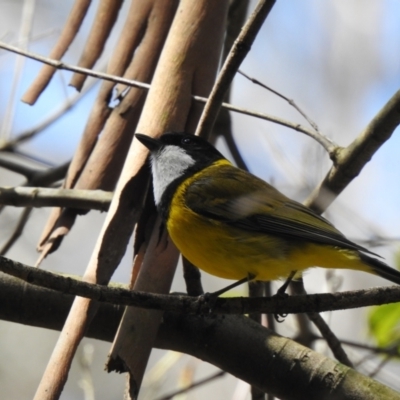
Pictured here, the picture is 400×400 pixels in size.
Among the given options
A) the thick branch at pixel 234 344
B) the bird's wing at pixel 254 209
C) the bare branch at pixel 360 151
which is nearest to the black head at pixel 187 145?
the bird's wing at pixel 254 209

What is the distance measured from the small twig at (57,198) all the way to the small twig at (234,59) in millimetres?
782

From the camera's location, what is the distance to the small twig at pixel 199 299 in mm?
1945

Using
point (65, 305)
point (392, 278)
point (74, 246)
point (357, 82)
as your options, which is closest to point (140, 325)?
point (65, 305)

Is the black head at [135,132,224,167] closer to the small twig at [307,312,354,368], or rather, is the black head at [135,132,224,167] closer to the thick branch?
the thick branch

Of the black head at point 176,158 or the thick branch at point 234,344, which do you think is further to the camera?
the black head at point 176,158

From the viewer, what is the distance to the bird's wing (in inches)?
116

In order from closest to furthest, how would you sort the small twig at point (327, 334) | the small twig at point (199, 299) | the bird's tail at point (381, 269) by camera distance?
the small twig at point (199, 299)
the bird's tail at point (381, 269)
the small twig at point (327, 334)

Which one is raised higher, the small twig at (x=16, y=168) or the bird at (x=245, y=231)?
the small twig at (x=16, y=168)

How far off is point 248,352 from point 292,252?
49 centimetres

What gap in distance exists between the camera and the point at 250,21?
2.53 m

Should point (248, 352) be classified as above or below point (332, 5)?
below

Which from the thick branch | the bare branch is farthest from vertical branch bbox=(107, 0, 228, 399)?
the bare branch

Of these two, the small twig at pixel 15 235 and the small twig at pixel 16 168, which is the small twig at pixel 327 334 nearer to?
the small twig at pixel 15 235

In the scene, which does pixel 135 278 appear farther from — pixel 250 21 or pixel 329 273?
pixel 329 273
